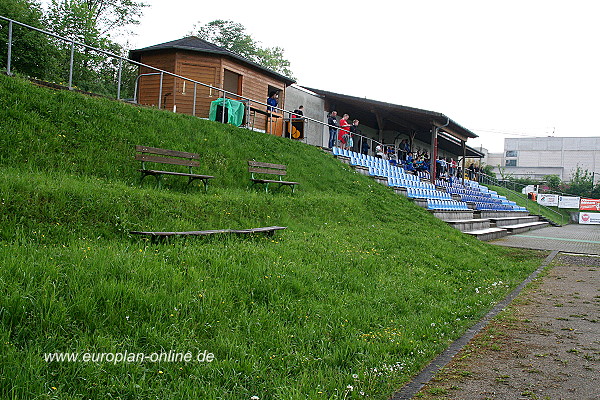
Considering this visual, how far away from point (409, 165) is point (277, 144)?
11056 millimetres

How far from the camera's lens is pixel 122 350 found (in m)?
3.30

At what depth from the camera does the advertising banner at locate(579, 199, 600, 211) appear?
1470 inches

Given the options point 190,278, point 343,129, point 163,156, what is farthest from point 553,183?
point 190,278

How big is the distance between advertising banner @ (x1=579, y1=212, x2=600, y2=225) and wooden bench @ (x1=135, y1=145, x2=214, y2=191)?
36.2 metres

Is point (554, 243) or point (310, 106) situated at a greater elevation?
point (310, 106)

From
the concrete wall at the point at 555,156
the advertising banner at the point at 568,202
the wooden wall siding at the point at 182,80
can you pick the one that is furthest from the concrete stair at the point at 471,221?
the concrete wall at the point at 555,156

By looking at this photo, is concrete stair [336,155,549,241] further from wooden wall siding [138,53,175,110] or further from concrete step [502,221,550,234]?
wooden wall siding [138,53,175,110]

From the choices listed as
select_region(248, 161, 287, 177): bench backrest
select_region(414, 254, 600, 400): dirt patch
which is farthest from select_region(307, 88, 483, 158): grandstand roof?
select_region(414, 254, 600, 400): dirt patch

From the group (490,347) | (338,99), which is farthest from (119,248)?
(338,99)

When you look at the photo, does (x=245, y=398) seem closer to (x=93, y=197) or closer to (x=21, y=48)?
(x=93, y=197)

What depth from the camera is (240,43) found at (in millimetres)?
45625

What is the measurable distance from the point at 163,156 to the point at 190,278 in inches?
214

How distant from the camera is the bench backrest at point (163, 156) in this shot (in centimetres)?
842

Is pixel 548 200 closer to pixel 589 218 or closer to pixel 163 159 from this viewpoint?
pixel 589 218
